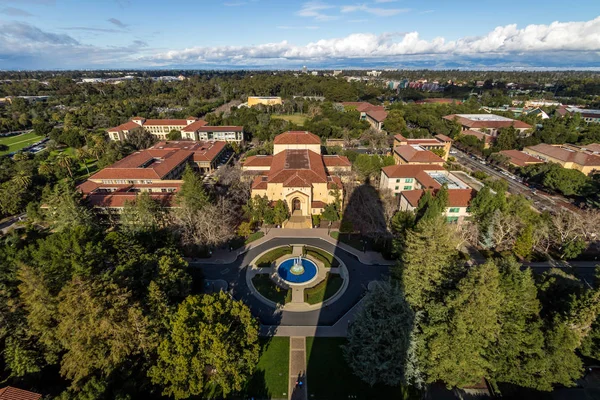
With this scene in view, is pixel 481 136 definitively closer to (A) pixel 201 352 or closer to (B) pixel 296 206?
(B) pixel 296 206

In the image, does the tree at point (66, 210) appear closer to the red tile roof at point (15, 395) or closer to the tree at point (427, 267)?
the red tile roof at point (15, 395)

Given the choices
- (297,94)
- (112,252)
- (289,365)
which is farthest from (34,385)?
(297,94)

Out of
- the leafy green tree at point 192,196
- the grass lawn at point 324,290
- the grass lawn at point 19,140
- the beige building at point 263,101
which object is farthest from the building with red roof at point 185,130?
the grass lawn at point 324,290

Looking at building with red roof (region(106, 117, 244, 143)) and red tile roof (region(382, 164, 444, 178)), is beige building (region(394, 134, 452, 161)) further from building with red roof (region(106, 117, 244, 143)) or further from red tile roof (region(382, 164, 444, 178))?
building with red roof (region(106, 117, 244, 143))

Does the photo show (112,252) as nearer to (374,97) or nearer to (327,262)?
(327,262)

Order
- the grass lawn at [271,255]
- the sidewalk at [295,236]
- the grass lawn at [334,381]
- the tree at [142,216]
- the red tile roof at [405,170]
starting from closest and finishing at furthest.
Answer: the grass lawn at [334,381]
the tree at [142,216]
the grass lawn at [271,255]
the sidewalk at [295,236]
the red tile roof at [405,170]

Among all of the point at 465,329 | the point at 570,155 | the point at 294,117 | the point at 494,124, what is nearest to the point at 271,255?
the point at 465,329
